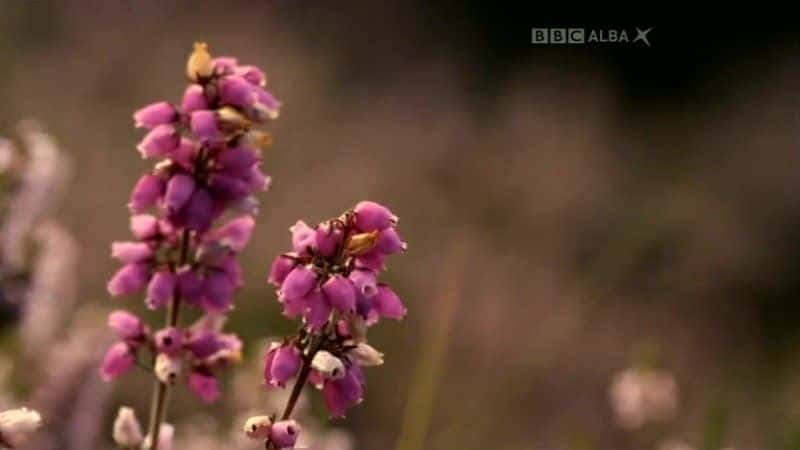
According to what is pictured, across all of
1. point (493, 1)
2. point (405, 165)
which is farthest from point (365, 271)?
point (405, 165)

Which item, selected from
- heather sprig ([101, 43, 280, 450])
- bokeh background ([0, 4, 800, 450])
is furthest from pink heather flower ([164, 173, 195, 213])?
bokeh background ([0, 4, 800, 450])

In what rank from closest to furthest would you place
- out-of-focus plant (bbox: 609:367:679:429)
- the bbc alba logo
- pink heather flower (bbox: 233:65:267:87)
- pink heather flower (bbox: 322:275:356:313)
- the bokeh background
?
pink heather flower (bbox: 322:275:356:313), pink heather flower (bbox: 233:65:267:87), out-of-focus plant (bbox: 609:367:679:429), the bbc alba logo, the bokeh background

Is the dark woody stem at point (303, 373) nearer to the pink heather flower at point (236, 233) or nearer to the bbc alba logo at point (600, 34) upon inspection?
the pink heather flower at point (236, 233)

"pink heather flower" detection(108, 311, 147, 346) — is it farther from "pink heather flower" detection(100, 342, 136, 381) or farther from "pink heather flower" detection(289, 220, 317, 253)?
"pink heather flower" detection(289, 220, 317, 253)

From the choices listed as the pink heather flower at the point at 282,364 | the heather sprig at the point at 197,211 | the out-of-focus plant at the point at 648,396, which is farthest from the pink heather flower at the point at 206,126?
the out-of-focus plant at the point at 648,396

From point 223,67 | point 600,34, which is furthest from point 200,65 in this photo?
point 600,34

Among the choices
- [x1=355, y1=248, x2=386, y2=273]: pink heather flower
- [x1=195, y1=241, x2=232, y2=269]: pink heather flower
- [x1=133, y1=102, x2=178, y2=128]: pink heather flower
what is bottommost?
[x1=355, y1=248, x2=386, y2=273]: pink heather flower

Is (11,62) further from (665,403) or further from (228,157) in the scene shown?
(228,157)
